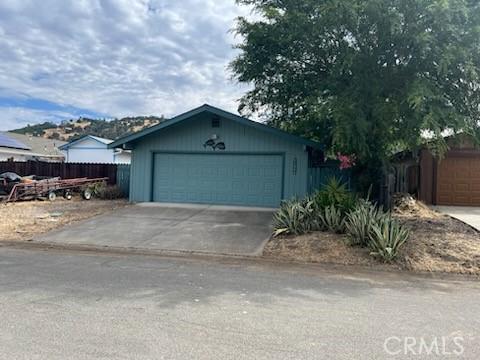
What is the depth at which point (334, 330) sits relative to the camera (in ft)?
15.1

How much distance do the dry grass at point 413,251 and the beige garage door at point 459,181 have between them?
28.8 feet

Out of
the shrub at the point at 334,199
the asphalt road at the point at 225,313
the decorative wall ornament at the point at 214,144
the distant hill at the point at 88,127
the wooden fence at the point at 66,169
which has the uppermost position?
the distant hill at the point at 88,127

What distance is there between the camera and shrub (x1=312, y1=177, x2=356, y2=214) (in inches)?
413

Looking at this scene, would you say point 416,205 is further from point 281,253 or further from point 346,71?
point 281,253

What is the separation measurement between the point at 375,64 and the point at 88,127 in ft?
251

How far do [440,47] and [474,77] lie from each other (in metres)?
1.07

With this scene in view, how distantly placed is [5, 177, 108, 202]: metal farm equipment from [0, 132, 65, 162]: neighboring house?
843 cm

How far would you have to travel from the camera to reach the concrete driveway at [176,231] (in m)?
9.87

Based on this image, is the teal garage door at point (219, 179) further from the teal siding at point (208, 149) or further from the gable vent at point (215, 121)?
the gable vent at point (215, 121)

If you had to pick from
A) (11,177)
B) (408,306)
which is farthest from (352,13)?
(11,177)

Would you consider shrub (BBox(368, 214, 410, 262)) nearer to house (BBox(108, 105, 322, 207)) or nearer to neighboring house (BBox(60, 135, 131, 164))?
house (BBox(108, 105, 322, 207))

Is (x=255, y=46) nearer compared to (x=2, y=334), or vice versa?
(x=2, y=334)

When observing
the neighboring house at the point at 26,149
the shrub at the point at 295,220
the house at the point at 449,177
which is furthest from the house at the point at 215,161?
the neighboring house at the point at 26,149

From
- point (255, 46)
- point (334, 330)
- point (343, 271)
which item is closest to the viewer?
point (334, 330)
